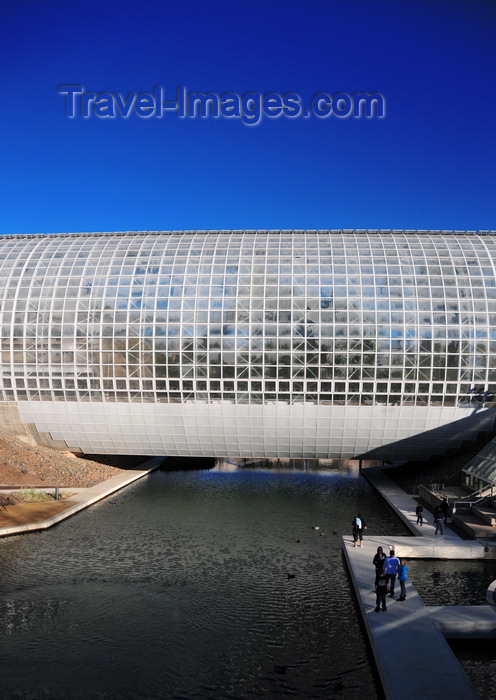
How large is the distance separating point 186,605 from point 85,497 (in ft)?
64.4

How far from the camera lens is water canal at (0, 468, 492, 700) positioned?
16125 mm

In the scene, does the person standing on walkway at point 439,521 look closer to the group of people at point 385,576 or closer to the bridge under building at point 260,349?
the group of people at point 385,576

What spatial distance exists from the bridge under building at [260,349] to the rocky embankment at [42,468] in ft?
5.17

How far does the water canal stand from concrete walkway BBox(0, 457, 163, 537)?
75cm

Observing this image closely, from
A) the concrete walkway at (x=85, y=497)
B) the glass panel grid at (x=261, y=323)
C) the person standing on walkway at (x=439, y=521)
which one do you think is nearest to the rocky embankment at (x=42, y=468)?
the concrete walkway at (x=85, y=497)

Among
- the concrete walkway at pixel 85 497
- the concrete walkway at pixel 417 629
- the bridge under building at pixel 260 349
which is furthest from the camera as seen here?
the bridge under building at pixel 260 349

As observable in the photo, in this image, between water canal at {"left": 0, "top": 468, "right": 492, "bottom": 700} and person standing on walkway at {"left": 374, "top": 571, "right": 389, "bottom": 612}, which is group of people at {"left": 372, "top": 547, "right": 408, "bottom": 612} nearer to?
person standing on walkway at {"left": 374, "top": 571, "right": 389, "bottom": 612}

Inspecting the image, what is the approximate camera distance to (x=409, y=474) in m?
46.9

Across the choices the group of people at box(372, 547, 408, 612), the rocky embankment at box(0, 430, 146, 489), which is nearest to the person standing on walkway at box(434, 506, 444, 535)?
the group of people at box(372, 547, 408, 612)

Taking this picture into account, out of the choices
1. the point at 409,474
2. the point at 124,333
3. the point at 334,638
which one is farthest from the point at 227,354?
the point at 334,638

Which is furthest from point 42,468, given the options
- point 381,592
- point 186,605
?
point 381,592

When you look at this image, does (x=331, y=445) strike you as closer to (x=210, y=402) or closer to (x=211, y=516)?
(x=210, y=402)

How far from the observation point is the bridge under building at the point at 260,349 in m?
43.8

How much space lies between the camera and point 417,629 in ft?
58.6
